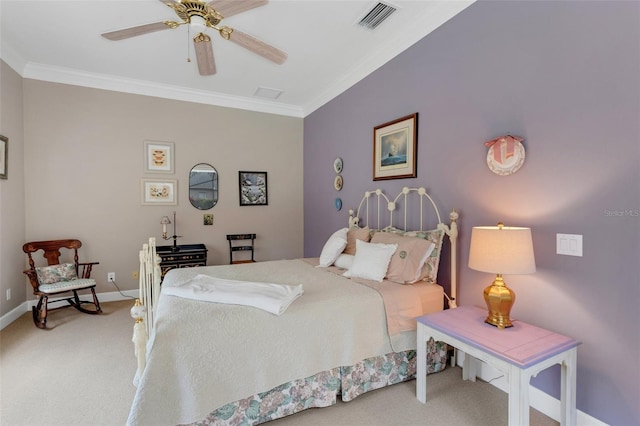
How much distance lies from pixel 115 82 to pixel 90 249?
220 centimetres

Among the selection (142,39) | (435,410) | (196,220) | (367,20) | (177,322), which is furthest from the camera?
(196,220)

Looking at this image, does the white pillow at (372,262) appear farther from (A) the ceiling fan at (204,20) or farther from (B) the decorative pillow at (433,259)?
(A) the ceiling fan at (204,20)

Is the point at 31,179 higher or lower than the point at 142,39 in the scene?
lower

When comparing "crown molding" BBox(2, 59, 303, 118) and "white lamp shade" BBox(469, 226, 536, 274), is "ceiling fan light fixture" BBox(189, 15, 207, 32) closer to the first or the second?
"white lamp shade" BBox(469, 226, 536, 274)

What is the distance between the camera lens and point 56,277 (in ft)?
11.4

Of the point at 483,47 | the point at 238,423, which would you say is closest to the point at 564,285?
the point at 483,47

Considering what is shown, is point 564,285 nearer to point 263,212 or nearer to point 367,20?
point 367,20

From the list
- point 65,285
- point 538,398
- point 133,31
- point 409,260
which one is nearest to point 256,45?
point 133,31

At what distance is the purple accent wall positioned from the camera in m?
1.56

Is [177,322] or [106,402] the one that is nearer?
[177,322]

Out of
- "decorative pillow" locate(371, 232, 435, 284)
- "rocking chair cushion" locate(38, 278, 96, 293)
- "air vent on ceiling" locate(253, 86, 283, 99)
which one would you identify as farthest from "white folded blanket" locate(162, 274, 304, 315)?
"air vent on ceiling" locate(253, 86, 283, 99)

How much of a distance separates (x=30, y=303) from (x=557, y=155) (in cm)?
551

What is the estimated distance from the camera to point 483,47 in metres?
2.25

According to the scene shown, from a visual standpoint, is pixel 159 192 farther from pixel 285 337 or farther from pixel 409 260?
pixel 409 260
